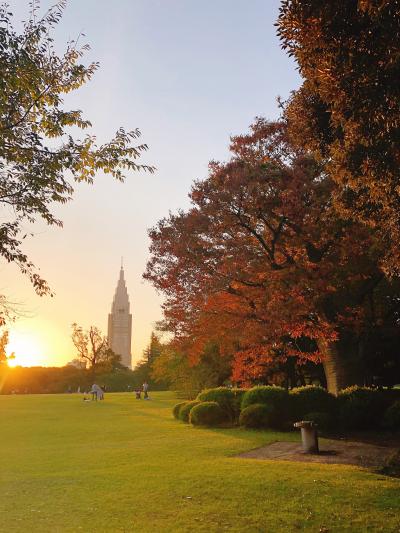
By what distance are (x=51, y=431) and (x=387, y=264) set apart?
52.1 ft

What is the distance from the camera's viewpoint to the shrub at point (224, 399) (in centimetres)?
2002

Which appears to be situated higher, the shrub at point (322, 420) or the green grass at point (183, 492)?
the shrub at point (322, 420)

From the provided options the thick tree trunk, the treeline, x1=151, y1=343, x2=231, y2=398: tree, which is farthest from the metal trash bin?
x1=151, y1=343, x2=231, y2=398: tree

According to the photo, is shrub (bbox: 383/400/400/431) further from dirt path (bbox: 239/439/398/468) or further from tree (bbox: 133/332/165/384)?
tree (bbox: 133/332/165/384)

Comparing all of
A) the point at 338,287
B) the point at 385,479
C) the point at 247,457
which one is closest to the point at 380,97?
the point at 385,479

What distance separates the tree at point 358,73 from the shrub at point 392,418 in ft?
35.4

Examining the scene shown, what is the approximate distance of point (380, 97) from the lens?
582 centimetres

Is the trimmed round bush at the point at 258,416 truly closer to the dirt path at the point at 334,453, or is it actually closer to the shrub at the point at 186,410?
the dirt path at the point at 334,453

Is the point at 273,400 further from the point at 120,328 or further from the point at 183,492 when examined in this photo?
the point at 120,328

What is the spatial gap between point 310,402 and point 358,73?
46.3ft

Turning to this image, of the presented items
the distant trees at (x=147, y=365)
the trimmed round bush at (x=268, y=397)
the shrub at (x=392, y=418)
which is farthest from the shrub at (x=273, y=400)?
the distant trees at (x=147, y=365)

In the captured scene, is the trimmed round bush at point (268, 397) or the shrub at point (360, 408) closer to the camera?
the shrub at point (360, 408)

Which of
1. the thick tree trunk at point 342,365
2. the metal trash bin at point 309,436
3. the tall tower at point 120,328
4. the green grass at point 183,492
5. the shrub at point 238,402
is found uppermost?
the tall tower at point 120,328

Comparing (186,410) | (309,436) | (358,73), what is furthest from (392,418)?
(358,73)
